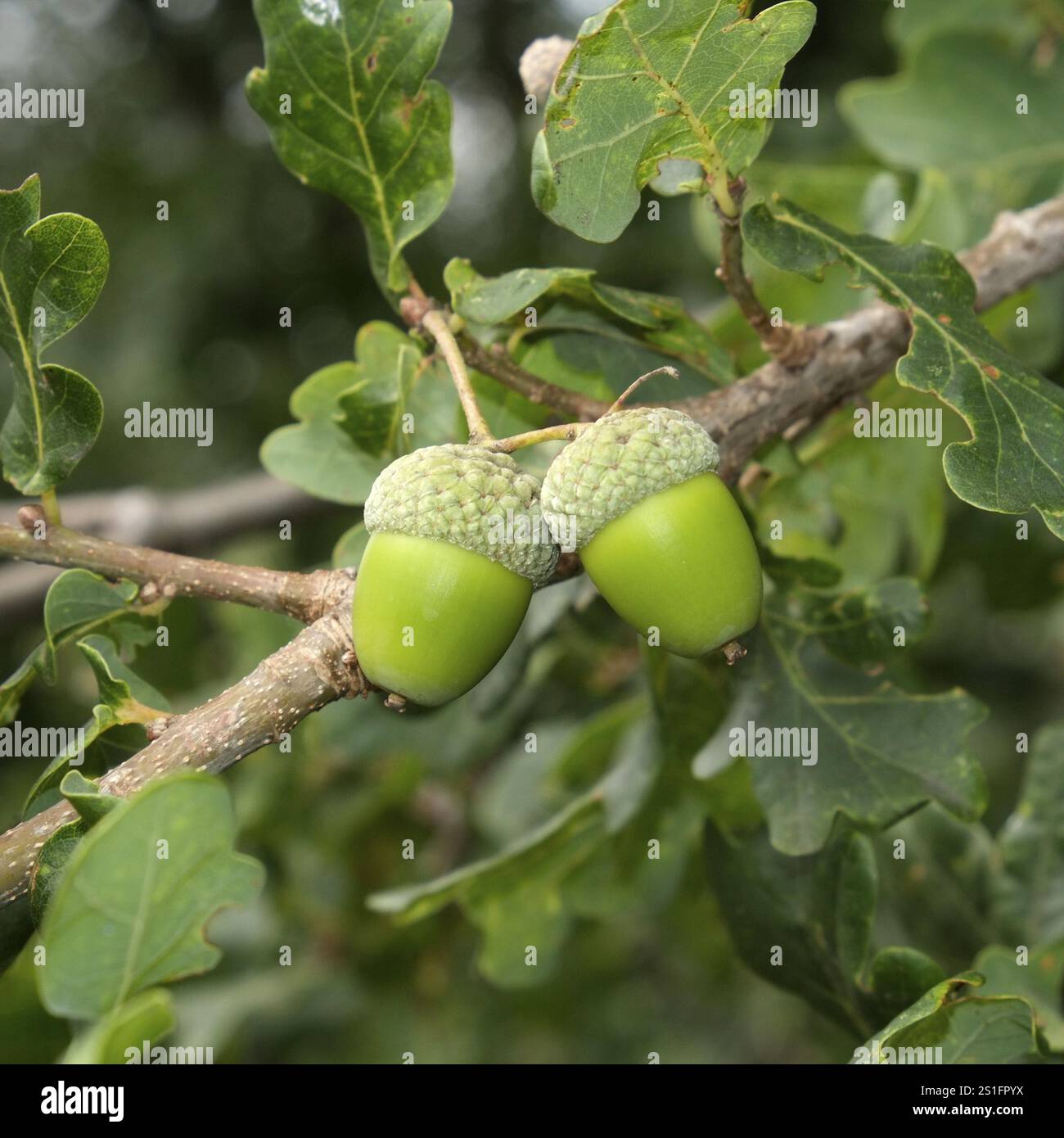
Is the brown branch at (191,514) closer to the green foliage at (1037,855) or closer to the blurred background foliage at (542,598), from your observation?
the blurred background foliage at (542,598)

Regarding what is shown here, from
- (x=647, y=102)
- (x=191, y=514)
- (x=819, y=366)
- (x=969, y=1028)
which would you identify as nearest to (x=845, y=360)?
(x=819, y=366)

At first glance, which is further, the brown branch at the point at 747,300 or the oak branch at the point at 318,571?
the brown branch at the point at 747,300

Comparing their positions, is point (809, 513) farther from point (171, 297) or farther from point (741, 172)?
point (171, 297)

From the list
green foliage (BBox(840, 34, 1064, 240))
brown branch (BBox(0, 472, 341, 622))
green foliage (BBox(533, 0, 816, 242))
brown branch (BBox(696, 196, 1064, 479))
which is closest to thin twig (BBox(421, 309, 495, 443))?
green foliage (BBox(533, 0, 816, 242))

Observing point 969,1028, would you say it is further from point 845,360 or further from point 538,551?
point 845,360

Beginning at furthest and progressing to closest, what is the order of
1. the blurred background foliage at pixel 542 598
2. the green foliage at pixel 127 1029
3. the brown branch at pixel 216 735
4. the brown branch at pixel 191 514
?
the brown branch at pixel 191 514 < the blurred background foliage at pixel 542 598 < the brown branch at pixel 216 735 < the green foliage at pixel 127 1029

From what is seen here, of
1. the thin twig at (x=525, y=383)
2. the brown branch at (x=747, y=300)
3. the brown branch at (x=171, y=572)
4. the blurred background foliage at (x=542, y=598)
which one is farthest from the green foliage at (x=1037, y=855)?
the brown branch at (x=171, y=572)

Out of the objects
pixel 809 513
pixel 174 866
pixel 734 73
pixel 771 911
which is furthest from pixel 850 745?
pixel 174 866
